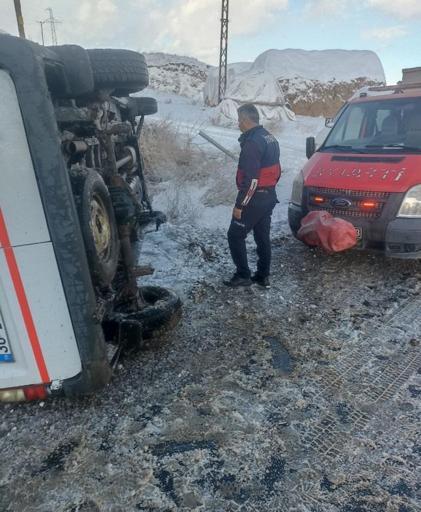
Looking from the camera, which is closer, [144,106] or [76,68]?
[76,68]

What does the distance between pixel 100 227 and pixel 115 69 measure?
119 cm

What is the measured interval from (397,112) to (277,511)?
4939 mm

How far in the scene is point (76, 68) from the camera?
7.04 feet

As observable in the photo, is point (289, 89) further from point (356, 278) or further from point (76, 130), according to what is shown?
point (76, 130)

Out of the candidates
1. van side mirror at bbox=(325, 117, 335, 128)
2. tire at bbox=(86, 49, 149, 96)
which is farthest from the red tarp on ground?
tire at bbox=(86, 49, 149, 96)

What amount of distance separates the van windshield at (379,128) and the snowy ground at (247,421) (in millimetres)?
1841

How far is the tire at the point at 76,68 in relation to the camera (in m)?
2.14

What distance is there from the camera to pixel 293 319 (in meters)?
3.77

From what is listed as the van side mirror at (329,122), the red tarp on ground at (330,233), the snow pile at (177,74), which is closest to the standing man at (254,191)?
the red tarp on ground at (330,233)

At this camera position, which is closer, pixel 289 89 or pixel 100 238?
pixel 100 238

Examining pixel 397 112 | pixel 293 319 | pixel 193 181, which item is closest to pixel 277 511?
pixel 293 319

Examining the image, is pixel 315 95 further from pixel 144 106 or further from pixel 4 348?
pixel 4 348

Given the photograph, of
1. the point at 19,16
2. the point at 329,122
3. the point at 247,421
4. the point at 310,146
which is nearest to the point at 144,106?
the point at 310,146

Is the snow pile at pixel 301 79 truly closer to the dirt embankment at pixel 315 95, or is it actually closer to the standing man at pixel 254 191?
the dirt embankment at pixel 315 95
